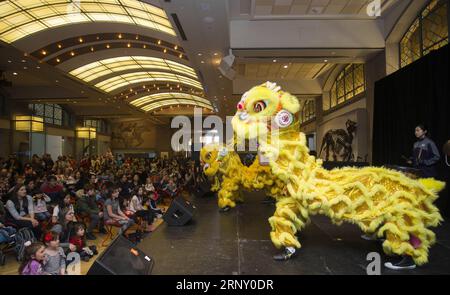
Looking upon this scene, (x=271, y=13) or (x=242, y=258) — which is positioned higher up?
(x=271, y=13)

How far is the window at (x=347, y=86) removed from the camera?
9516 millimetres

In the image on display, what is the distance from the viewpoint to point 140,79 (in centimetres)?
1622

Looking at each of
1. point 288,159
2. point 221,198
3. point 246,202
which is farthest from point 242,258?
point 246,202

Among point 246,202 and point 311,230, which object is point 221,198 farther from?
point 311,230

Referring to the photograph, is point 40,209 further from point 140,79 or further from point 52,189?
point 140,79

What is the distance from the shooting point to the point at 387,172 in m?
2.60

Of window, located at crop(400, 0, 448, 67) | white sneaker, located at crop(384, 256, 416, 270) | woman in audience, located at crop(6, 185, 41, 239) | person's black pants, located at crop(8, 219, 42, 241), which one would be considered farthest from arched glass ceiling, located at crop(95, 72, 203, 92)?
white sneaker, located at crop(384, 256, 416, 270)

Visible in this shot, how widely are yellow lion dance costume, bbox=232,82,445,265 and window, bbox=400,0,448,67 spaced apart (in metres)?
4.29

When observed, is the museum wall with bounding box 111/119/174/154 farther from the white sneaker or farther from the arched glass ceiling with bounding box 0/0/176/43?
the white sneaker

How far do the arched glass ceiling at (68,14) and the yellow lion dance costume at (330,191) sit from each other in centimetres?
576

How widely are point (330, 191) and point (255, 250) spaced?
1.02 metres

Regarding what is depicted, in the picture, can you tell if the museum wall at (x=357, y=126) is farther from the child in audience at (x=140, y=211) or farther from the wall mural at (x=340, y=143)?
the child in audience at (x=140, y=211)

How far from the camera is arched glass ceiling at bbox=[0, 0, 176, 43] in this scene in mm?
7617

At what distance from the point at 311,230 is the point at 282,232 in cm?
127
